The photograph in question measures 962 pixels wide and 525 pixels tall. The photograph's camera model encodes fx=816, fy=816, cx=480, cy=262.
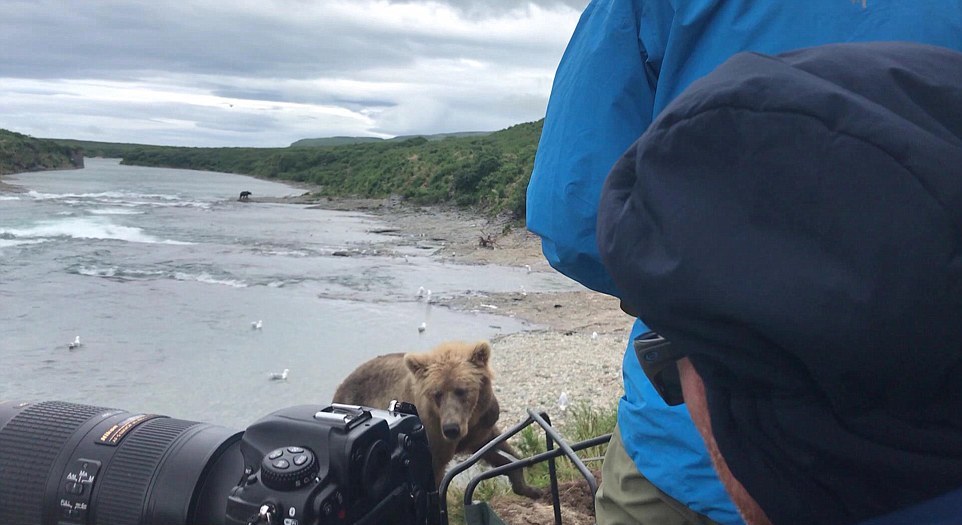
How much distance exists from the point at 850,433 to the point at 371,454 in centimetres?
139

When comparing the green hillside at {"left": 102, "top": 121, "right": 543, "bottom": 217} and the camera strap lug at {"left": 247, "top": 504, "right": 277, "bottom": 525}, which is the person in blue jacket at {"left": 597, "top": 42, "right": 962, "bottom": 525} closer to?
the camera strap lug at {"left": 247, "top": 504, "right": 277, "bottom": 525}

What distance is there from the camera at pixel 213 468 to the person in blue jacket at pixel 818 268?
1209 mm

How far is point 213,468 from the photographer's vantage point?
2.36m

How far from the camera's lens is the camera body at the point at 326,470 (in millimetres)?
1937

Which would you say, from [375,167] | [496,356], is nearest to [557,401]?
[496,356]

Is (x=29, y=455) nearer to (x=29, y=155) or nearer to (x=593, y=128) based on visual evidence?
(x=593, y=128)

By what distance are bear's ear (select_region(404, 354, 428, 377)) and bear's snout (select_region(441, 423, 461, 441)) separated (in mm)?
418

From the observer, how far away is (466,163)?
109ft

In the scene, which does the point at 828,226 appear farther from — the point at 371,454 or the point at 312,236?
the point at 312,236

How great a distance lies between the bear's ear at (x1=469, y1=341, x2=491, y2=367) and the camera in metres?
5.07

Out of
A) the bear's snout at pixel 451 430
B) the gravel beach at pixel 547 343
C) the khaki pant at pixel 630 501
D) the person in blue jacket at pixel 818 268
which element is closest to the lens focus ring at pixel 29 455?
the khaki pant at pixel 630 501

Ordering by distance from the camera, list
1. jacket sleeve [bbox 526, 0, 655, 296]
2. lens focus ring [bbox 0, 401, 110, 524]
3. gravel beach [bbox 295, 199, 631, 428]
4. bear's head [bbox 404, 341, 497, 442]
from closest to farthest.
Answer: jacket sleeve [bbox 526, 0, 655, 296] < lens focus ring [bbox 0, 401, 110, 524] < bear's head [bbox 404, 341, 497, 442] < gravel beach [bbox 295, 199, 631, 428]

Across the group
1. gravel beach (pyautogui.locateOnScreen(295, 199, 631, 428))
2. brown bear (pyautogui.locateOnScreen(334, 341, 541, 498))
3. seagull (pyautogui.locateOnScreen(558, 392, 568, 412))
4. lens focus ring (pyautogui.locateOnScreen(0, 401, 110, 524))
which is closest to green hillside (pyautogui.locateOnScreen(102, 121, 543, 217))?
gravel beach (pyautogui.locateOnScreen(295, 199, 631, 428))

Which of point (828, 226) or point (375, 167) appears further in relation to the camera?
point (375, 167)
